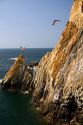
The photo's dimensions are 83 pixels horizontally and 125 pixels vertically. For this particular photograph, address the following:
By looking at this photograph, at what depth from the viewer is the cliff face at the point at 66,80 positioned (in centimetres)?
4847

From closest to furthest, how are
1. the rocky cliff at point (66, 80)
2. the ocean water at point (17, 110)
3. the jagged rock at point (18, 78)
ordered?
the rocky cliff at point (66, 80) → the ocean water at point (17, 110) → the jagged rock at point (18, 78)

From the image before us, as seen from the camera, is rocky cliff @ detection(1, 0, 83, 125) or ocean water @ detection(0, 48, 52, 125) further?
ocean water @ detection(0, 48, 52, 125)

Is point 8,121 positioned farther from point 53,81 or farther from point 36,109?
point 53,81

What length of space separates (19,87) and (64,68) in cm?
3098

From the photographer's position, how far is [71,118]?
48.2 m

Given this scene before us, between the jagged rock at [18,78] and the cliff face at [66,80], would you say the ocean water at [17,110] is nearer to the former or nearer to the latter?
the cliff face at [66,80]

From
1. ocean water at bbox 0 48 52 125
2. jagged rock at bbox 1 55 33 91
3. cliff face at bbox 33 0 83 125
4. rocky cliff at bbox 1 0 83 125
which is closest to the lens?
rocky cliff at bbox 1 0 83 125

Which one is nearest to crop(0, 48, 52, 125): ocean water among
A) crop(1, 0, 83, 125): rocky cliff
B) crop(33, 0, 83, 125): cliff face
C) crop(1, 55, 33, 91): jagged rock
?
crop(1, 0, 83, 125): rocky cliff

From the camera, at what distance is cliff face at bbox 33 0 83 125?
48469mm

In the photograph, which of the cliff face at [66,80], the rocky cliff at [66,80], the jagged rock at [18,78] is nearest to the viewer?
the rocky cliff at [66,80]

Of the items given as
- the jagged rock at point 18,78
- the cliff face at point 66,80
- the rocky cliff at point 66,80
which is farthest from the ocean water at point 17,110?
the jagged rock at point 18,78

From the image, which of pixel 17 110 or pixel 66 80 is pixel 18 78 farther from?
pixel 66 80

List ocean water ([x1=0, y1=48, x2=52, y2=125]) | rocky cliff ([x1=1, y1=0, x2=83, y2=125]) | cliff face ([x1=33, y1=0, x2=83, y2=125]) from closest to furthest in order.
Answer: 1. rocky cliff ([x1=1, y1=0, x2=83, y2=125])
2. cliff face ([x1=33, y1=0, x2=83, y2=125])
3. ocean water ([x1=0, y1=48, x2=52, y2=125])

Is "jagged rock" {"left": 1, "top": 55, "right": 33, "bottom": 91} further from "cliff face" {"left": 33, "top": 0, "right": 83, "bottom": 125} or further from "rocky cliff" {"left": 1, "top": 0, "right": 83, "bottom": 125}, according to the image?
"cliff face" {"left": 33, "top": 0, "right": 83, "bottom": 125}
